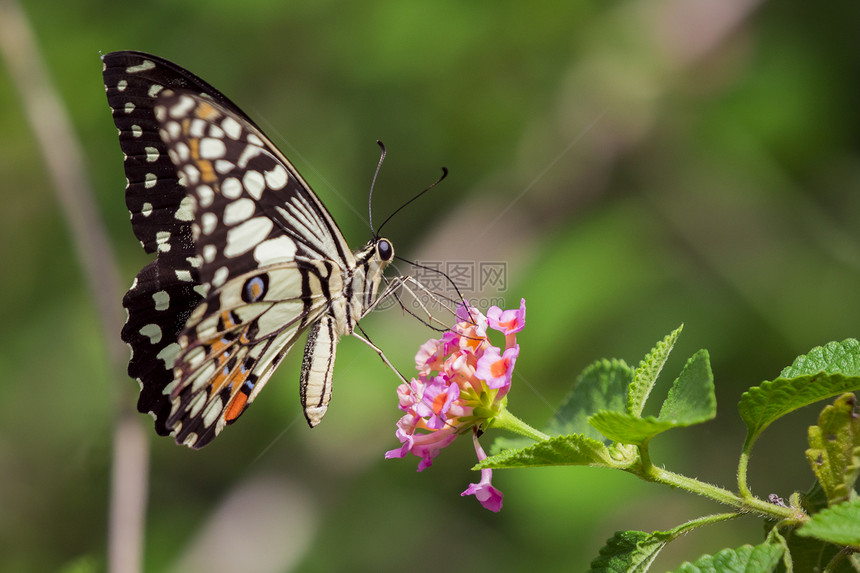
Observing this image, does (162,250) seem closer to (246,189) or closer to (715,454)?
(246,189)

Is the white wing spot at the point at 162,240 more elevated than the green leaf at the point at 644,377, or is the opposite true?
the white wing spot at the point at 162,240

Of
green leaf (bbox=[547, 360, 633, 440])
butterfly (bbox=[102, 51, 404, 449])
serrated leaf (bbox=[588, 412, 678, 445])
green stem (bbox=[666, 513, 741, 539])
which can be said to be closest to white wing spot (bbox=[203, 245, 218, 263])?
butterfly (bbox=[102, 51, 404, 449])

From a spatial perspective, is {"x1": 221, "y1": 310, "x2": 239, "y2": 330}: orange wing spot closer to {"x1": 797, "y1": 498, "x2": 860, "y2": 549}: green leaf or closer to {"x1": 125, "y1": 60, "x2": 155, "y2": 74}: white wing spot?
{"x1": 125, "y1": 60, "x2": 155, "y2": 74}: white wing spot

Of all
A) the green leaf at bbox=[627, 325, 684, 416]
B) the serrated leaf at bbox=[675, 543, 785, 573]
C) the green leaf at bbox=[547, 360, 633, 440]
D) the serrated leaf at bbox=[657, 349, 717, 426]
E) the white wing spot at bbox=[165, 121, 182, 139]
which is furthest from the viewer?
the white wing spot at bbox=[165, 121, 182, 139]

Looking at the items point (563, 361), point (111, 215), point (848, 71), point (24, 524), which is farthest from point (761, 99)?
point (24, 524)

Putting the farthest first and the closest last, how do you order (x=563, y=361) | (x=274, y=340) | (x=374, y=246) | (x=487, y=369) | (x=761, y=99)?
(x=761, y=99)
(x=563, y=361)
(x=374, y=246)
(x=274, y=340)
(x=487, y=369)

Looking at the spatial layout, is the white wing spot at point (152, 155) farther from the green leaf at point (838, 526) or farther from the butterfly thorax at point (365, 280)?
the green leaf at point (838, 526)

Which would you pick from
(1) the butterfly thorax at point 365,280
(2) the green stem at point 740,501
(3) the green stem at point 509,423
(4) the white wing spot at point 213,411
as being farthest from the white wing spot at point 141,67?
(2) the green stem at point 740,501
